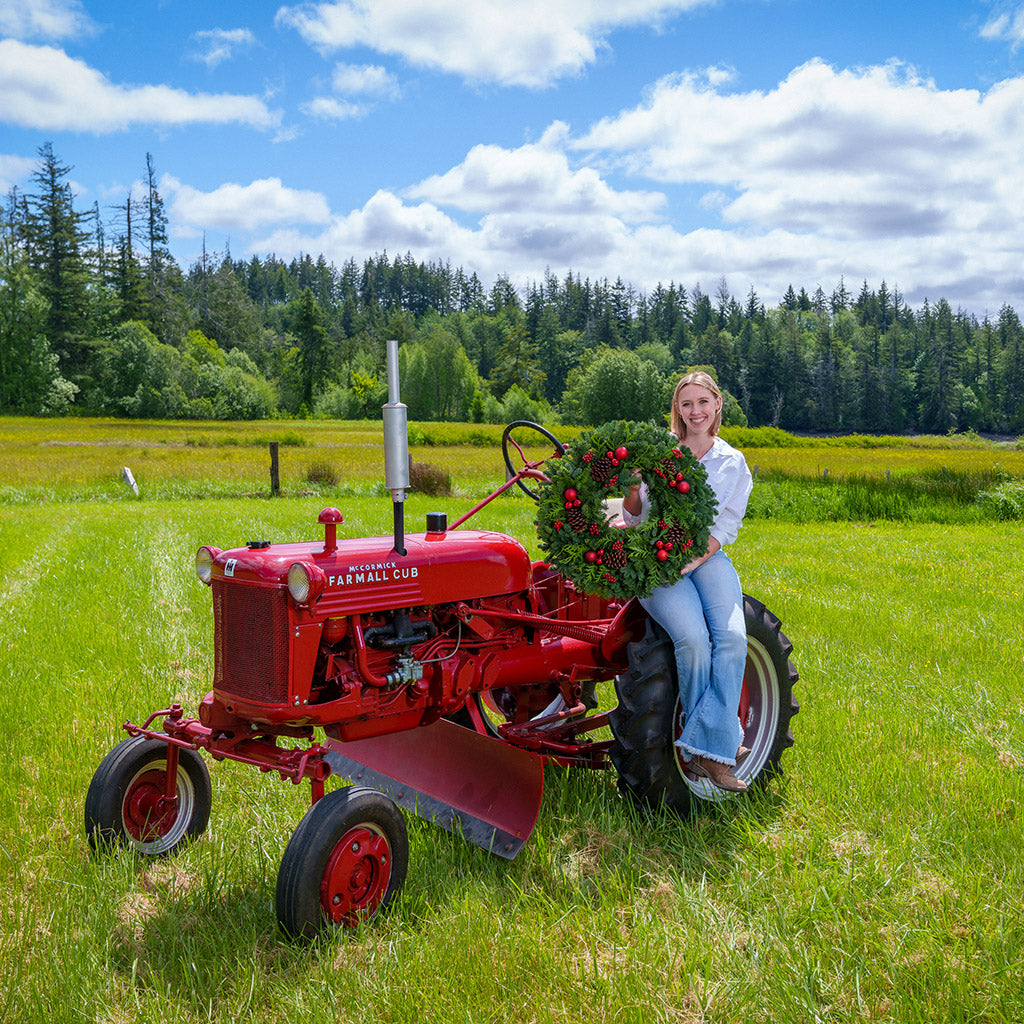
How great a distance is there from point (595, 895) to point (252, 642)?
65.7 inches

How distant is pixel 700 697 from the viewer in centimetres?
381

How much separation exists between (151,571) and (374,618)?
762 cm

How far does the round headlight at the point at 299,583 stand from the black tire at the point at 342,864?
0.72 metres

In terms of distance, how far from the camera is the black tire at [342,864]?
2930 mm

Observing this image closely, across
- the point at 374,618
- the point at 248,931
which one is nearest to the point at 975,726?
the point at 374,618

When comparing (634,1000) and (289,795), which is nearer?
(634,1000)

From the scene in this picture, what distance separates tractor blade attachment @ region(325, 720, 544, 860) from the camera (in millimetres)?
3635

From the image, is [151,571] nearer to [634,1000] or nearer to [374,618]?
[374,618]

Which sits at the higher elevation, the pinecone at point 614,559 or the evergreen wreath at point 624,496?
the evergreen wreath at point 624,496

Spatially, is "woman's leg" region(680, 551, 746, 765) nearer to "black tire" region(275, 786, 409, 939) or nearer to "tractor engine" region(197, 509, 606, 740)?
"tractor engine" region(197, 509, 606, 740)

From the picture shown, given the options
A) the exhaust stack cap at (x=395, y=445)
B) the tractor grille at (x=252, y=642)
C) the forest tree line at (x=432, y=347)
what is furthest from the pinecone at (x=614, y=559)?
the forest tree line at (x=432, y=347)

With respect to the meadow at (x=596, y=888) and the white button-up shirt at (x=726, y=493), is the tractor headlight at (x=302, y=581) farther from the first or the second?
the white button-up shirt at (x=726, y=493)

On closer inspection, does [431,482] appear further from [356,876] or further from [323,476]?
[356,876]

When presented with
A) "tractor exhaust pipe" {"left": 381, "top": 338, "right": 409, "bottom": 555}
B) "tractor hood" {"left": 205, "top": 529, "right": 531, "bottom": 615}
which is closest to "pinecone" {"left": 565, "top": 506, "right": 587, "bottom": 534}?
"tractor hood" {"left": 205, "top": 529, "right": 531, "bottom": 615}
